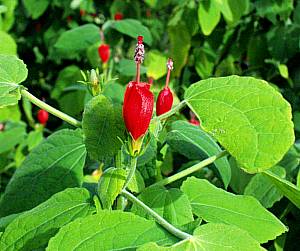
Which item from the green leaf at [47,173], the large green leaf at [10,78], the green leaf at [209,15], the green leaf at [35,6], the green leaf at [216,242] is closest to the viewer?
the green leaf at [216,242]

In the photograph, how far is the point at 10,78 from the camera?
806 millimetres

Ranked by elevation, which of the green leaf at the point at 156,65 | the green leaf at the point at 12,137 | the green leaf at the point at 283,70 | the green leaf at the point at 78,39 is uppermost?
the green leaf at the point at 78,39

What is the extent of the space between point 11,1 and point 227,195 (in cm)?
179

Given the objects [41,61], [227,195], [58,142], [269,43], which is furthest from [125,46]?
[227,195]

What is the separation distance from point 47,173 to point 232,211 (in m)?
0.32

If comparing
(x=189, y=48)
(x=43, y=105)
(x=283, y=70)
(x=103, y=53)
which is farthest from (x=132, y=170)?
(x=189, y=48)

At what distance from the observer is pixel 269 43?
2.28m

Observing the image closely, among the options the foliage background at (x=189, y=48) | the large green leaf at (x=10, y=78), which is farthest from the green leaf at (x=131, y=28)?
the large green leaf at (x=10, y=78)

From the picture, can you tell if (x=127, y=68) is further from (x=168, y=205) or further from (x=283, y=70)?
(x=168, y=205)

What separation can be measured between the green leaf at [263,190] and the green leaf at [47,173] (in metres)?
0.30

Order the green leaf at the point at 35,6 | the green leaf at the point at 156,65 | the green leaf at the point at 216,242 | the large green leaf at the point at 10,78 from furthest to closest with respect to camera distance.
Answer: the green leaf at the point at 35,6
the green leaf at the point at 156,65
the large green leaf at the point at 10,78
the green leaf at the point at 216,242

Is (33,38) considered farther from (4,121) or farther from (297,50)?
(297,50)

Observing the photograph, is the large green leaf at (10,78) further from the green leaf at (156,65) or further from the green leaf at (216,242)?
the green leaf at (156,65)

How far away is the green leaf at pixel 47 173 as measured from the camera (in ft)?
3.27
